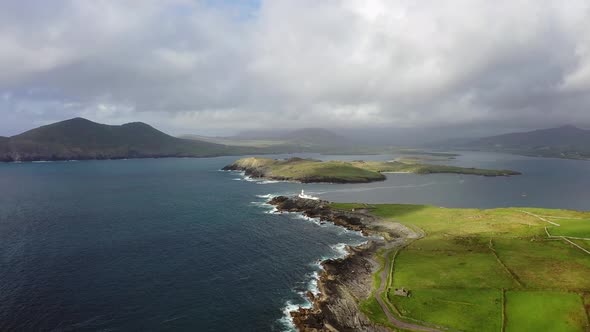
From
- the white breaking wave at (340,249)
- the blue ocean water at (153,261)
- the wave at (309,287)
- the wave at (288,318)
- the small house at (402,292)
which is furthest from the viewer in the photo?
the white breaking wave at (340,249)

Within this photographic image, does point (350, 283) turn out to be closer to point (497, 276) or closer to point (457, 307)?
point (457, 307)

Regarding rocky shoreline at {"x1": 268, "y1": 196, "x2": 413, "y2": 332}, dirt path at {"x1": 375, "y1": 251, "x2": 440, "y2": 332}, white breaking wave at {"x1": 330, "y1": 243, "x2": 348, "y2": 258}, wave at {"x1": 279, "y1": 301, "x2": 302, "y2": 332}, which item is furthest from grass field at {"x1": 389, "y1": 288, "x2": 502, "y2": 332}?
white breaking wave at {"x1": 330, "y1": 243, "x2": 348, "y2": 258}

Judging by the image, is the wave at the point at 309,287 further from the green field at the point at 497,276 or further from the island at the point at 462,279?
the green field at the point at 497,276

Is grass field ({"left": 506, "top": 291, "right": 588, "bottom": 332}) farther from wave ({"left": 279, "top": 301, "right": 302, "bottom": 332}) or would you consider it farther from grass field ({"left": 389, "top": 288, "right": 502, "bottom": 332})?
wave ({"left": 279, "top": 301, "right": 302, "bottom": 332})

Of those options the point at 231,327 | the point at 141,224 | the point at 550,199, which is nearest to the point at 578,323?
the point at 231,327

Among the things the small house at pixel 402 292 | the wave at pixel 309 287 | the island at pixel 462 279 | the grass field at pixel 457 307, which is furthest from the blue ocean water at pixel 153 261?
the grass field at pixel 457 307

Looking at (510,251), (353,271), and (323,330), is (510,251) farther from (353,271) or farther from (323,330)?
(323,330)

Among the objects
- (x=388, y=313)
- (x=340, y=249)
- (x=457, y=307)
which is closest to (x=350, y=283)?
(x=388, y=313)
